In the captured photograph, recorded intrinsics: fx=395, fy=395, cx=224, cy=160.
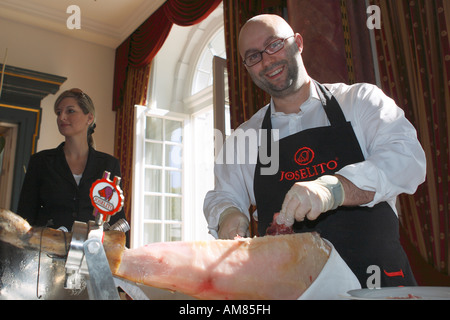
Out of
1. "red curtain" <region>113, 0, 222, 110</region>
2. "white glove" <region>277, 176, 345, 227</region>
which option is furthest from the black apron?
"red curtain" <region>113, 0, 222, 110</region>

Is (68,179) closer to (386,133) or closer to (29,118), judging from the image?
(386,133)

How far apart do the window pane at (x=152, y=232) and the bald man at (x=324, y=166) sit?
3426mm

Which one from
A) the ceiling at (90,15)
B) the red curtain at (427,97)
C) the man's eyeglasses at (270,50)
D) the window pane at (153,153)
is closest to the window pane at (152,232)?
the window pane at (153,153)

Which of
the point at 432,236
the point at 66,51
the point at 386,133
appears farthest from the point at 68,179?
the point at 66,51

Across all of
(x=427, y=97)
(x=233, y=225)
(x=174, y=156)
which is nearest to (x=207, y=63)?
(x=174, y=156)

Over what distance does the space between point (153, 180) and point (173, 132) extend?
2.24 ft

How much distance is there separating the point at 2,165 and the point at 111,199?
4.30 m

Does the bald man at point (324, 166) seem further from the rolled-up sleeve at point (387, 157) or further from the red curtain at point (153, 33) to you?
the red curtain at point (153, 33)

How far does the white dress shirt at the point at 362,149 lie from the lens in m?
0.93

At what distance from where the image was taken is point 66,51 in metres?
4.99

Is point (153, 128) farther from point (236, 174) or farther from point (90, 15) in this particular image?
point (236, 174)

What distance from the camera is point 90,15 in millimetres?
4816

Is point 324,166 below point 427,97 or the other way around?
below

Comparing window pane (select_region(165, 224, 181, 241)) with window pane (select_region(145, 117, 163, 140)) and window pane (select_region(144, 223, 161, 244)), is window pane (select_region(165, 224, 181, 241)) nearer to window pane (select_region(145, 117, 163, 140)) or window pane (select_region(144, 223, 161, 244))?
window pane (select_region(144, 223, 161, 244))
